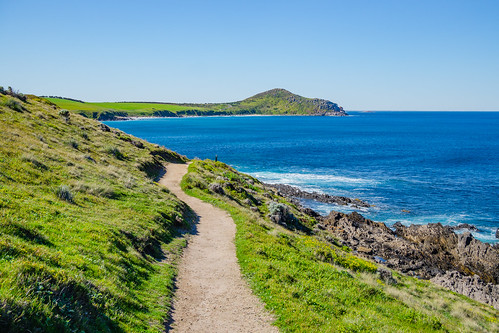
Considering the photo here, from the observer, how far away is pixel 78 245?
40.0 feet

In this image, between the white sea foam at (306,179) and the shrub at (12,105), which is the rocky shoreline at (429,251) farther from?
the shrub at (12,105)

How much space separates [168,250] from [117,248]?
4.16 metres

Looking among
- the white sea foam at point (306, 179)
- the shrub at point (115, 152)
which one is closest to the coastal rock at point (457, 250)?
the white sea foam at point (306, 179)

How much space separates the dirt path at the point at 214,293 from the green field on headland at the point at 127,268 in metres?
0.54

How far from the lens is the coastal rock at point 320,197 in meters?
51.4

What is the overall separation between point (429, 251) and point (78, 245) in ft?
116

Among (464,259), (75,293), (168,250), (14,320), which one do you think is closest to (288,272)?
(168,250)

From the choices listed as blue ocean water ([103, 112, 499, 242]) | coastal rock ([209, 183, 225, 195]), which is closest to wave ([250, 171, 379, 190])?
blue ocean water ([103, 112, 499, 242])

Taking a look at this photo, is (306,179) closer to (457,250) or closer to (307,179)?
(307,179)

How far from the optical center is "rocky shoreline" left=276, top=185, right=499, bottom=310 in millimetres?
27870

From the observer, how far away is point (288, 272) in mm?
15648

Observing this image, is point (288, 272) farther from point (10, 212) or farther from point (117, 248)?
point (10, 212)

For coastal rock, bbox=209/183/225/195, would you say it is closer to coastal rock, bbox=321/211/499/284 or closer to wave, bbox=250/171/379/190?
coastal rock, bbox=321/211/499/284

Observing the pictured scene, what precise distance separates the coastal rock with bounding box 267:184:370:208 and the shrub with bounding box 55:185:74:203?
3969 centimetres
